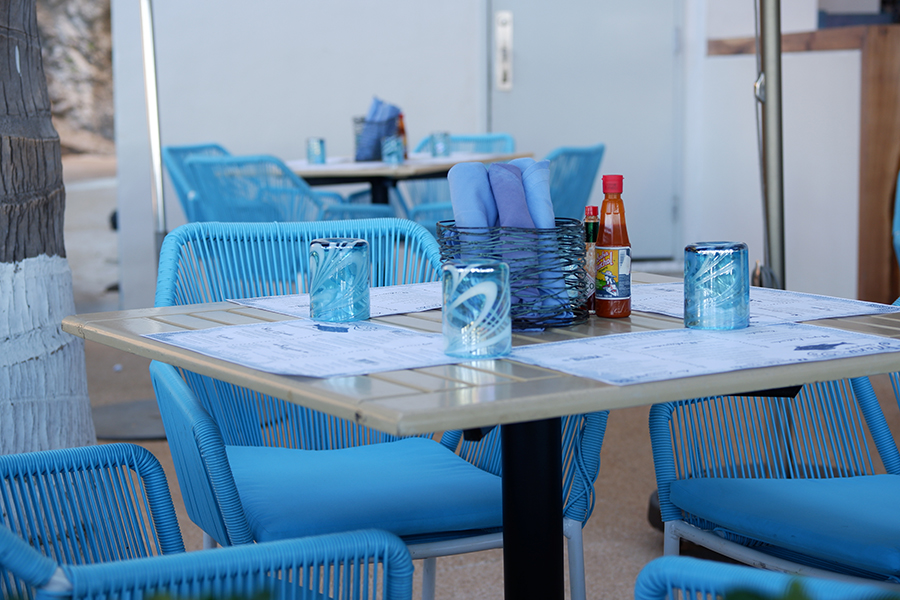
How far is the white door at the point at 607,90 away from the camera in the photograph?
5797 mm

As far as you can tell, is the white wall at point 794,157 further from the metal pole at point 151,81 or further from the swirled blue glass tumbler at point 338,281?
the swirled blue glass tumbler at point 338,281

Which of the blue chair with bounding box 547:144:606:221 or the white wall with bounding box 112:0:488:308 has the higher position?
the white wall with bounding box 112:0:488:308

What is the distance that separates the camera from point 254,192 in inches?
150

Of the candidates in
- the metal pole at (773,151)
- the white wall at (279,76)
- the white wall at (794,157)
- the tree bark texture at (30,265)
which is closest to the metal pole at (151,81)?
the tree bark texture at (30,265)

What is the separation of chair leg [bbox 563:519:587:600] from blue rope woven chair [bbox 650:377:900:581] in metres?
0.13

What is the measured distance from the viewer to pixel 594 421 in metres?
1.40

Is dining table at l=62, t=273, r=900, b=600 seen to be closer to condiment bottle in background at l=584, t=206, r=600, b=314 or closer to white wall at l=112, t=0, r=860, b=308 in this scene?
condiment bottle in background at l=584, t=206, r=600, b=314

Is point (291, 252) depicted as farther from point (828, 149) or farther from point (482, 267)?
point (828, 149)

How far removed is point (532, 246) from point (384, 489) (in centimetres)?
45

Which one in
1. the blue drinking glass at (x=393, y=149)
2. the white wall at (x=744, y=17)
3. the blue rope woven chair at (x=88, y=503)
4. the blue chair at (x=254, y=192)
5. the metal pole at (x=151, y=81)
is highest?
the white wall at (x=744, y=17)

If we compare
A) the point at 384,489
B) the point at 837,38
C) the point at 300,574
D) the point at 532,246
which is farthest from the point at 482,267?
the point at 837,38

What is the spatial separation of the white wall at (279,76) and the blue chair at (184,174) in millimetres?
573

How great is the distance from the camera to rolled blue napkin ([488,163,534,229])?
123 cm

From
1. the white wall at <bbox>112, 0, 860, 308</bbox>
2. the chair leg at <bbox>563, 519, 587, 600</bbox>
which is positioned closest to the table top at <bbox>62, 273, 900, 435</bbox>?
the chair leg at <bbox>563, 519, 587, 600</bbox>
